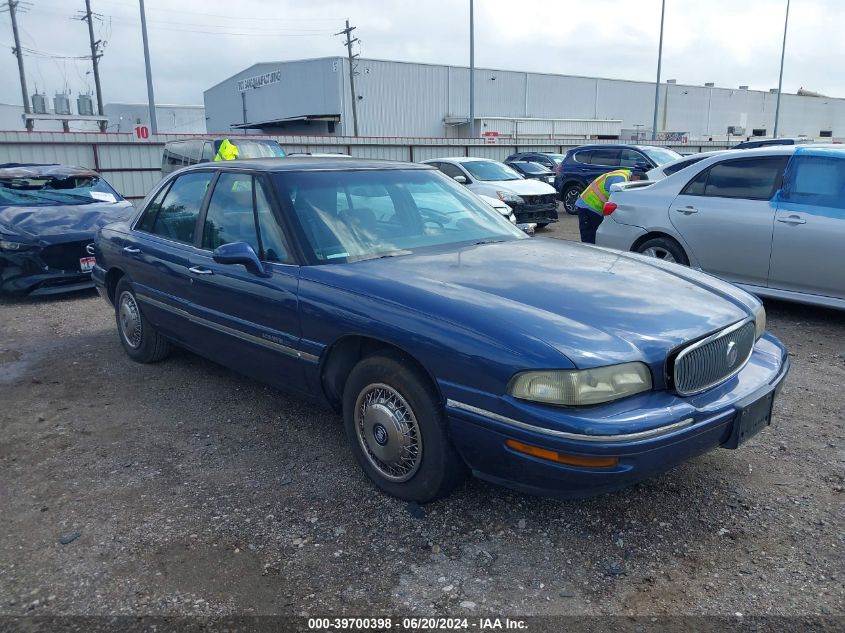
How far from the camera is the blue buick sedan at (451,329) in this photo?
253 cm

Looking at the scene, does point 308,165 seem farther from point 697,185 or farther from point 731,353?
point 697,185

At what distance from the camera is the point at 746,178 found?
633 cm

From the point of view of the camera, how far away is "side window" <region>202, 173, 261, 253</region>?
151 inches

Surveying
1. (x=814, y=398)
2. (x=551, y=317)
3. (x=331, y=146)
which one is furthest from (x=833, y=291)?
(x=331, y=146)

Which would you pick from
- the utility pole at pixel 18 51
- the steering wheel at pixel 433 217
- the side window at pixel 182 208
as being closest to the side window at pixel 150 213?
the side window at pixel 182 208

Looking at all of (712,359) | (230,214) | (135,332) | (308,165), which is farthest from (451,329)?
(135,332)

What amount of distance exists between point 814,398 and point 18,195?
862 cm

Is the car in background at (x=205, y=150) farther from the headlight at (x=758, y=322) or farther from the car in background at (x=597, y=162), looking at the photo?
the headlight at (x=758, y=322)

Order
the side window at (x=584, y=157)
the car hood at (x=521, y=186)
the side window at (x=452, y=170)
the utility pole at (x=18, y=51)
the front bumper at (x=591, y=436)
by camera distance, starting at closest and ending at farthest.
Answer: the front bumper at (x=591, y=436) < the car hood at (x=521, y=186) < the side window at (x=452, y=170) < the side window at (x=584, y=157) < the utility pole at (x=18, y=51)

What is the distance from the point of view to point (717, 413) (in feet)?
8.90

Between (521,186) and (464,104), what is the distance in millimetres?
39634

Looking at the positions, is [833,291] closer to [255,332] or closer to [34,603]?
[255,332]

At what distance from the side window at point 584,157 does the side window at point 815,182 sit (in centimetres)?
1066

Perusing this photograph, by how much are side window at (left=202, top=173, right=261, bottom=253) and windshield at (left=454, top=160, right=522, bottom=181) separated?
935 centimetres
